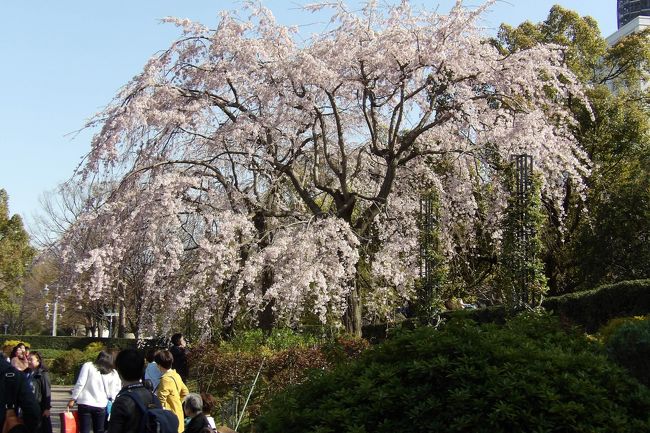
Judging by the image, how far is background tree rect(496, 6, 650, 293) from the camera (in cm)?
2033

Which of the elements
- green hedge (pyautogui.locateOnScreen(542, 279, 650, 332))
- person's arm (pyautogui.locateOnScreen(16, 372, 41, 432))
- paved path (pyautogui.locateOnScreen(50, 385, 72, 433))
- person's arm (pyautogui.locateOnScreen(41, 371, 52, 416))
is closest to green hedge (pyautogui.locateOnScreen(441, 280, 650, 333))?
green hedge (pyautogui.locateOnScreen(542, 279, 650, 332))

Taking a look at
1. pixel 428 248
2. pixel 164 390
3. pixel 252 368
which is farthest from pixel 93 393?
pixel 428 248

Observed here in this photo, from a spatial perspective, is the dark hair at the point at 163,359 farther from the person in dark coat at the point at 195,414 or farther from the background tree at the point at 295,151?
the background tree at the point at 295,151

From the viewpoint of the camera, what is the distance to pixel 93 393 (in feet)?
29.1

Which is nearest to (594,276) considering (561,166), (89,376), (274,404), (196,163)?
(561,166)

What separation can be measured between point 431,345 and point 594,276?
57.8ft

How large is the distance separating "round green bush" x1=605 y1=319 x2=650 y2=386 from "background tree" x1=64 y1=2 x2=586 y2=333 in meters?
8.09

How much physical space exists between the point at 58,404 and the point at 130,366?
14034 millimetres

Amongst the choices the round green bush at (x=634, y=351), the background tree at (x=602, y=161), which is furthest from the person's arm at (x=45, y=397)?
the background tree at (x=602, y=161)

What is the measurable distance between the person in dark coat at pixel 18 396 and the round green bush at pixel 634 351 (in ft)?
16.5

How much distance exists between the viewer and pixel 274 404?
4926mm

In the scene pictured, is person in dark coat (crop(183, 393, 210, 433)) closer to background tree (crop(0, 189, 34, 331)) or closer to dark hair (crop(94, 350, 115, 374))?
dark hair (crop(94, 350, 115, 374))

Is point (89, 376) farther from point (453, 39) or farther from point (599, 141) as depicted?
point (599, 141)

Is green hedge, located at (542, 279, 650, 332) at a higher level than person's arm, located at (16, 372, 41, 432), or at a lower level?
higher
